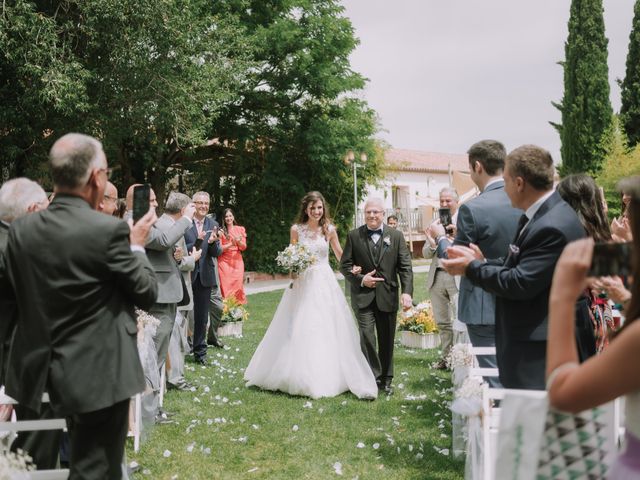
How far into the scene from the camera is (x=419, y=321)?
33.6 feet

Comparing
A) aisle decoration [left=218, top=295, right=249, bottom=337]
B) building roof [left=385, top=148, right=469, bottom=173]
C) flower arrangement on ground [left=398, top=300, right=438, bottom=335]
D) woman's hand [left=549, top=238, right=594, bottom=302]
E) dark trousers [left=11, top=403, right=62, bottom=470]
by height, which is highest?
building roof [left=385, top=148, right=469, bottom=173]

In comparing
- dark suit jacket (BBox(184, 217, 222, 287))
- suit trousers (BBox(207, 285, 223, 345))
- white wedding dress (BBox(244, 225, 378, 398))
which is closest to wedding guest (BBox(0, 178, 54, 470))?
white wedding dress (BBox(244, 225, 378, 398))

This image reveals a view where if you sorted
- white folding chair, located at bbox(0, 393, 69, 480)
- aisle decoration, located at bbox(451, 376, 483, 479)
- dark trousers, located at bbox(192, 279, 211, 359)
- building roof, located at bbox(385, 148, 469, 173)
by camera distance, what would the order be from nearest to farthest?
white folding chair, located at bbox(0, 393, 69, 480), aisle decoration, located at bbox(451, 376, 483, 479), dark trousers, located at bbox(192, 279, 211, 359), building roof, located at bbox(385, 148, 469, 173)

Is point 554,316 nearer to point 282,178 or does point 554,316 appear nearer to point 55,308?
point 55,308

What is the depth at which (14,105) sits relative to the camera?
1625cm

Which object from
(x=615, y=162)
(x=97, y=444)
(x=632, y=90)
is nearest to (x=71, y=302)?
(x=97, y=444)

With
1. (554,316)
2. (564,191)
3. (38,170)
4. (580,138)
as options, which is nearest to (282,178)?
(38,170)

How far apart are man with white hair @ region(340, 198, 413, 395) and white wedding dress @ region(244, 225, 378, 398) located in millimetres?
243

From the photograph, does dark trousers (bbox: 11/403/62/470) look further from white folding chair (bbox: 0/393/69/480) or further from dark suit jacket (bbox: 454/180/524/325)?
dark suit jacket (bbox: 454/180/524/325)

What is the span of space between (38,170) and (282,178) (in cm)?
992

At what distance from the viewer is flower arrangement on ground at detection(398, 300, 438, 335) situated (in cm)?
1020

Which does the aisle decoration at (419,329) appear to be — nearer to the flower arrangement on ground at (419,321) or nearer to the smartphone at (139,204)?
the flower arrangement on ground at (419,321)

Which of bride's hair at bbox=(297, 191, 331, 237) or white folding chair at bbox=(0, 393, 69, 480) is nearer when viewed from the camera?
white folding chair at bbox=(0, 393, 69, 480)

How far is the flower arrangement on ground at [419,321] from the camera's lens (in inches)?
402
